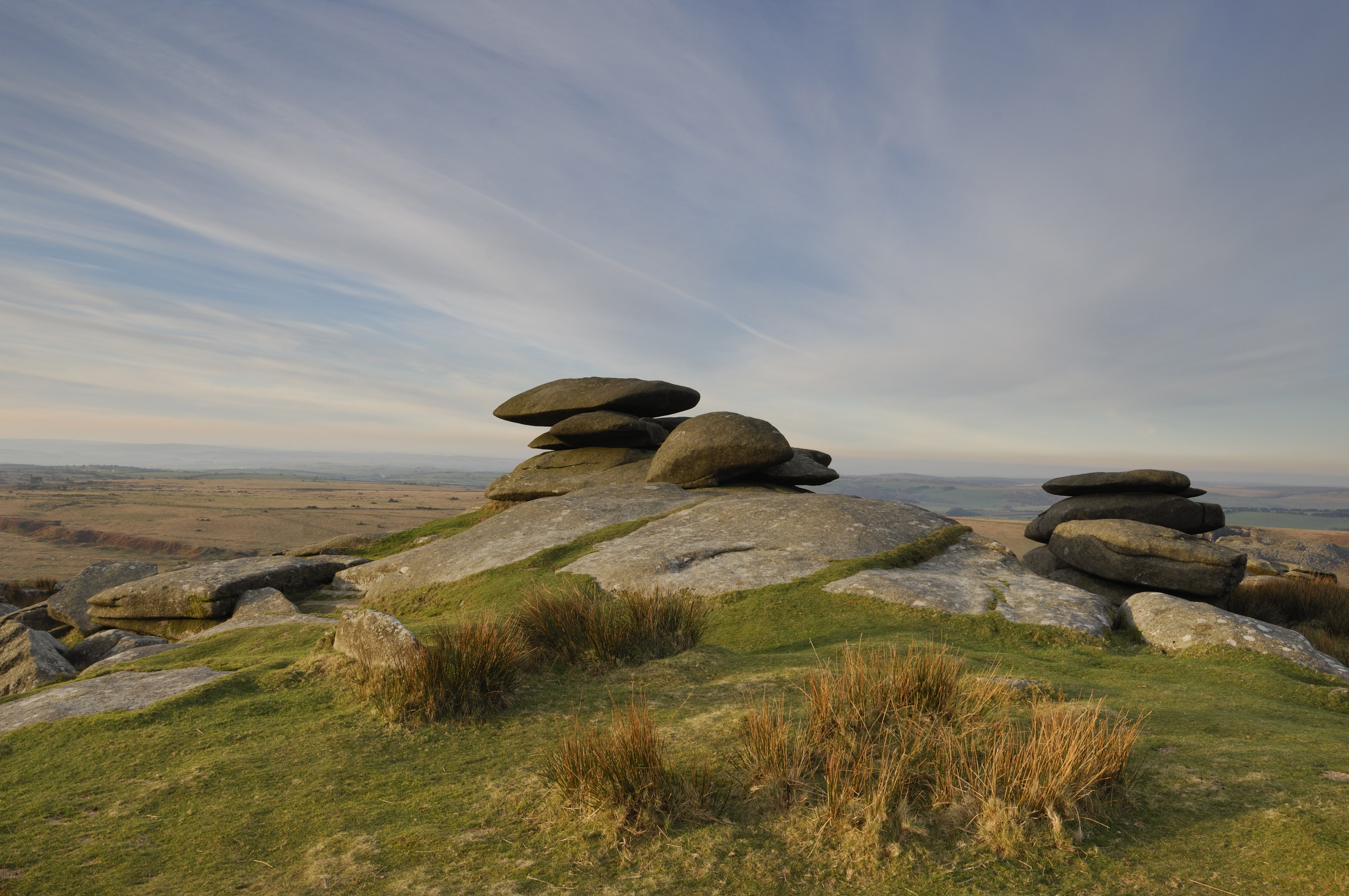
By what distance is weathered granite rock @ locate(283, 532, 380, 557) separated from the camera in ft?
66.7

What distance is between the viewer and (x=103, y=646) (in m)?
11.9

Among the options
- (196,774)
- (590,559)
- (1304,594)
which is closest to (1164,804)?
(196,774)

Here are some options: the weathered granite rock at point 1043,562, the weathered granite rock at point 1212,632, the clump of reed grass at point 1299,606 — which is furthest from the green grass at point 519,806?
the weathered granite rock at point 1043,562

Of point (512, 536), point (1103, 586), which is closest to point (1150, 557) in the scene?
point (1103, 586)

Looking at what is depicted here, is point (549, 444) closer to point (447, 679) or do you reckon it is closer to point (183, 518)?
point (447, 679)

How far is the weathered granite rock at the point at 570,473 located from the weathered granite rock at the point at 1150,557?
12.0 meters

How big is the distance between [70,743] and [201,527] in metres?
107

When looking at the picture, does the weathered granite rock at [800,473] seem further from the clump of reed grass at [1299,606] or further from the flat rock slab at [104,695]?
the flat rock slab at [104,695]

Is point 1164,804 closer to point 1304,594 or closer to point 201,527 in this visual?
point 1304,594

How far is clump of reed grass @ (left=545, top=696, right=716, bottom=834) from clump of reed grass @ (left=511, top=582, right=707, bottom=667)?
313 cm

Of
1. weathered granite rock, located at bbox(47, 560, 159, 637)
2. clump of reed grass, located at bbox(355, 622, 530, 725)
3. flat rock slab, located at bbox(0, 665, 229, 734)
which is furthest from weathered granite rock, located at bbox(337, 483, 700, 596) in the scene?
clump of reed grass, located at bbox(355, 622, 530, 725)

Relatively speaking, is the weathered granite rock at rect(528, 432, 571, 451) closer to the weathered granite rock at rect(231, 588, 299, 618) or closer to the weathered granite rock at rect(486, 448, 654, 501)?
the weathered granite rock at rect(486, 448, 654, 501)

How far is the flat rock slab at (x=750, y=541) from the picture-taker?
39.5ft

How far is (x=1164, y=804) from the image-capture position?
436cm
